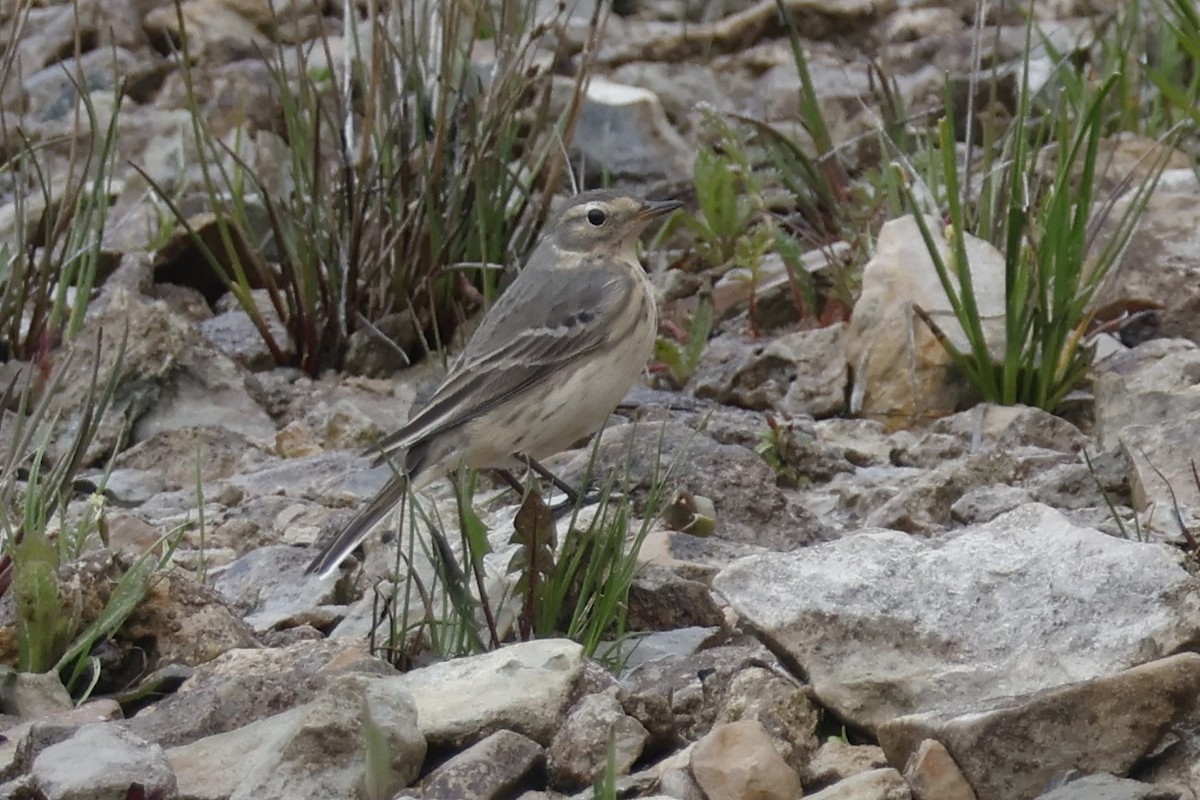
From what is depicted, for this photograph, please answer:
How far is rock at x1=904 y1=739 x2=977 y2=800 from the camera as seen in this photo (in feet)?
9.45

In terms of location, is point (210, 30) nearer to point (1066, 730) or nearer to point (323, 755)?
point (323, 755)

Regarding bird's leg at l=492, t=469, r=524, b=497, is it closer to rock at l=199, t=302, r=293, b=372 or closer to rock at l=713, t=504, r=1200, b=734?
rock at l=199, t=302, r=293, b=372

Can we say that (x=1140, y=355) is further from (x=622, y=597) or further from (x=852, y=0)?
(x=852, y=0)

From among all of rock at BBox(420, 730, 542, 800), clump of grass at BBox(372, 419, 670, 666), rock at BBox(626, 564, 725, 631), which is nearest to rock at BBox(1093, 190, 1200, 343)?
rock at BBox(626, 564, 725, 631)

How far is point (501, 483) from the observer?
19.5 ft

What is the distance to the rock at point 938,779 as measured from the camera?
2.88 m

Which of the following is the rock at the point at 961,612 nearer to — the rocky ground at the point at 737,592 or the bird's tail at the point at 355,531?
the rocky ground at the point at 737,592

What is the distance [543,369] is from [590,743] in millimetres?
2635

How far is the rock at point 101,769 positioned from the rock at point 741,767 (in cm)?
80

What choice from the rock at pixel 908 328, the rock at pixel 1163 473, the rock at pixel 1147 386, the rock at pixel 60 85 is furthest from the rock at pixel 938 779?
the rock at pixel 60 85

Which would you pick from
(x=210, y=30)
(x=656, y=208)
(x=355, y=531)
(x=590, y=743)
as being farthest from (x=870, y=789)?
(x=210, y=30)

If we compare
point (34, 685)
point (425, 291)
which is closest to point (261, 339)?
point (425, 291)

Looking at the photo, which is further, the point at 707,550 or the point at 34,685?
the point at 707,550

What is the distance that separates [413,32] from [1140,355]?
2.49 m
